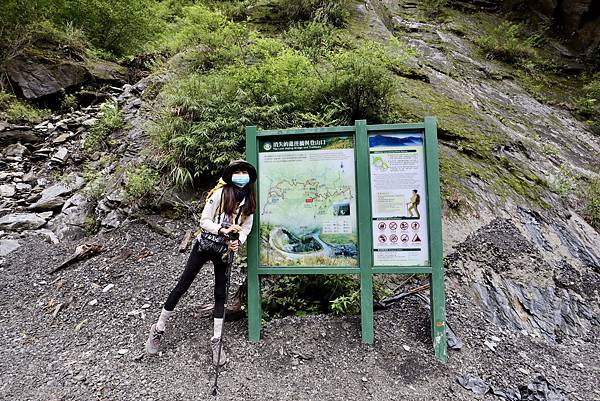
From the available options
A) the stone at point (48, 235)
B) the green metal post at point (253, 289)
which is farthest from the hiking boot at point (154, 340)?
the stone at point (48, 235)

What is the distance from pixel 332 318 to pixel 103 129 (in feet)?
25.8

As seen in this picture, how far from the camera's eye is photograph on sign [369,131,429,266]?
3.70m

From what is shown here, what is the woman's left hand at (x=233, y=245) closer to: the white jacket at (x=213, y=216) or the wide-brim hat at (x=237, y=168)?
the white jacket at (x=213, y=216)

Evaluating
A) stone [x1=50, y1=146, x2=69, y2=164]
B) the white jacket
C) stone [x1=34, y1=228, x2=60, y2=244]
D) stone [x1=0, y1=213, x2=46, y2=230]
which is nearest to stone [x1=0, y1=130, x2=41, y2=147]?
stone [x1=50, y1=146, x2=69, y2=164]

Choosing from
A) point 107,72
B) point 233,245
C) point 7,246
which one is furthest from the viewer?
point 107,72

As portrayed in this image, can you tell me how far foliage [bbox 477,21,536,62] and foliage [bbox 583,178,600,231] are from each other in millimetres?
7117

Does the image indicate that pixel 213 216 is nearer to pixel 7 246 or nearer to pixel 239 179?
pixel 239 179

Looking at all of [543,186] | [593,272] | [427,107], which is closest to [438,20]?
[427,107]

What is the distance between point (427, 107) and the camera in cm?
813

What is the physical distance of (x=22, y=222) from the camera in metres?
7.10

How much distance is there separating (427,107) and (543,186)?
285cm

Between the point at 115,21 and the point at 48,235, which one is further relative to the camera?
the point at 115,21

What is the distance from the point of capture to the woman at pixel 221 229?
11.6ft

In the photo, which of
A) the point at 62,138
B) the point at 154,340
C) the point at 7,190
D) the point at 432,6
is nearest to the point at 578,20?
the point at 432,6
